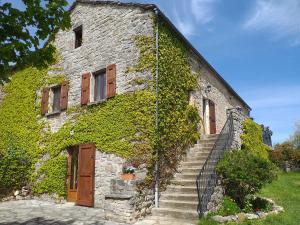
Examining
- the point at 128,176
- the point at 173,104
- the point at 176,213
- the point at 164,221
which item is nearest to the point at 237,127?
the point at 173,104

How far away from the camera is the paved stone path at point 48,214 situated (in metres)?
7.59

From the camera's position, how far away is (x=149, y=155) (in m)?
9.12

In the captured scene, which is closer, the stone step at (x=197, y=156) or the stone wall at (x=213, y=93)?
the stone step at (x=197, y=156)

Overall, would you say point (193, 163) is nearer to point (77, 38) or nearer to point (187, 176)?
point (187, 176)

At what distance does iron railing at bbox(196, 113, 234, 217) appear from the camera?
7652 millimetres

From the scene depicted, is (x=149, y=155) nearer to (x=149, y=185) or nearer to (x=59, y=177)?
(x=149, y=185)

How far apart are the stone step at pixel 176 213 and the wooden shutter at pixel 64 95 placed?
5917 mm

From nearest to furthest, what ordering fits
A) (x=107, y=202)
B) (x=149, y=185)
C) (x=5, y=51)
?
1. (x=5, y=51)
2. (x=107, y=202)
3. (x=149, y=185)

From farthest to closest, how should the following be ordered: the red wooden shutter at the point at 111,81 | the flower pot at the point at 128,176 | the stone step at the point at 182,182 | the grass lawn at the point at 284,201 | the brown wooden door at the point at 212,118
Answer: the brown wooden door at the point at 212,118
the red wooden shutter at the point at 111,81
the stone step at the point at 182,182
the flower pot at the point at 128,176
the grass lawn at the point at 284,201

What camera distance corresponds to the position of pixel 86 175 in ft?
34.1

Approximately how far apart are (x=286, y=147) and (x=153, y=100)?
15.6 meters

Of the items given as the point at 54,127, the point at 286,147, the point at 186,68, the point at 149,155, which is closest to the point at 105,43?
the point at 186,68

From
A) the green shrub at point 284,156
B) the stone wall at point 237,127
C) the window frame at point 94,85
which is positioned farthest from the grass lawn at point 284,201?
the window frame at point 94,85

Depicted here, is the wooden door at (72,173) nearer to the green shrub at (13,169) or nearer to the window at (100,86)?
the window at (100,86)
